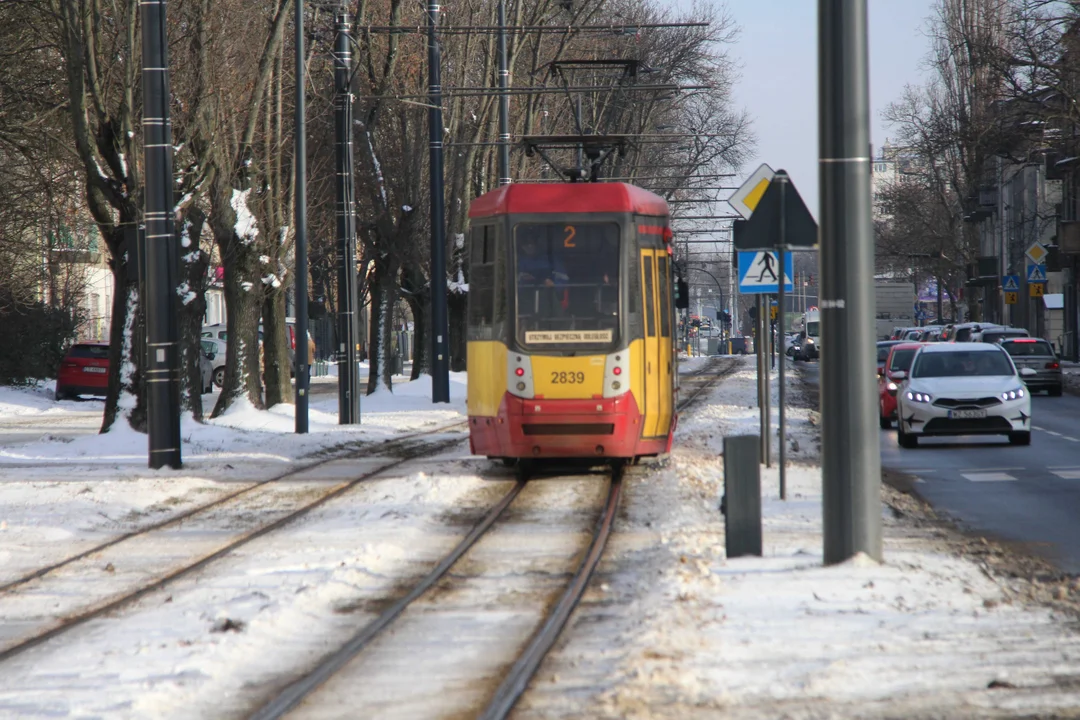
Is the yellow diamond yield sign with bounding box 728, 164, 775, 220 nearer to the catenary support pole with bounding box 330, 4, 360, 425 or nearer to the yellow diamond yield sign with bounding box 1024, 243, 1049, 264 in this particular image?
the catenary support pole with bounding box 330, 4, 360, 425

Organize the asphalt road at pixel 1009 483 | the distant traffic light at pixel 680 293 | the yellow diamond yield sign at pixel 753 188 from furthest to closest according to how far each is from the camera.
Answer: the distant traffic light at pixel 680 293 → the yellow diamond yield sign at pixel 753 188 → the asphalt road at pixel 1009 483

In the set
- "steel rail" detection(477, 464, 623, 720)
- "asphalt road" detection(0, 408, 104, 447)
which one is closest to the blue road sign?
"steel rail" detection(477, 464, 623, 720)

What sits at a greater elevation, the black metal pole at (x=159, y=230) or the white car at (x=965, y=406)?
the black metal pole at (x=159, y=230)

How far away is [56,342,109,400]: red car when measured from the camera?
42.4 metres

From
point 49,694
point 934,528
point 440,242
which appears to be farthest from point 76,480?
point 440,242

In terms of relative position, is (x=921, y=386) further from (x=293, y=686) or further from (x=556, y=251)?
(x=293, y=686)

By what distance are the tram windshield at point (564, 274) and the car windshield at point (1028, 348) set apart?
85.7ft

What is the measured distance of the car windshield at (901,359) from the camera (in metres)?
30.2

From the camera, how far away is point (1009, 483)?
17.9 m

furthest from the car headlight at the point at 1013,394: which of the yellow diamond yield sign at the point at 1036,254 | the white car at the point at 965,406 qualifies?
the yellow diamond yield sign at the point at 1036,254

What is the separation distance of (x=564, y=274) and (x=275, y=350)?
49.4 feet

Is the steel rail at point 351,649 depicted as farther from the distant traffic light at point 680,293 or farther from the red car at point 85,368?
the red car at point 85,368

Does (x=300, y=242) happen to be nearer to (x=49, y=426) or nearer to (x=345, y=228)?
(x=345, y=228)

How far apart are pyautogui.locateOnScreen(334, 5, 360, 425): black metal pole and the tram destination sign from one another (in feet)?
35.0
